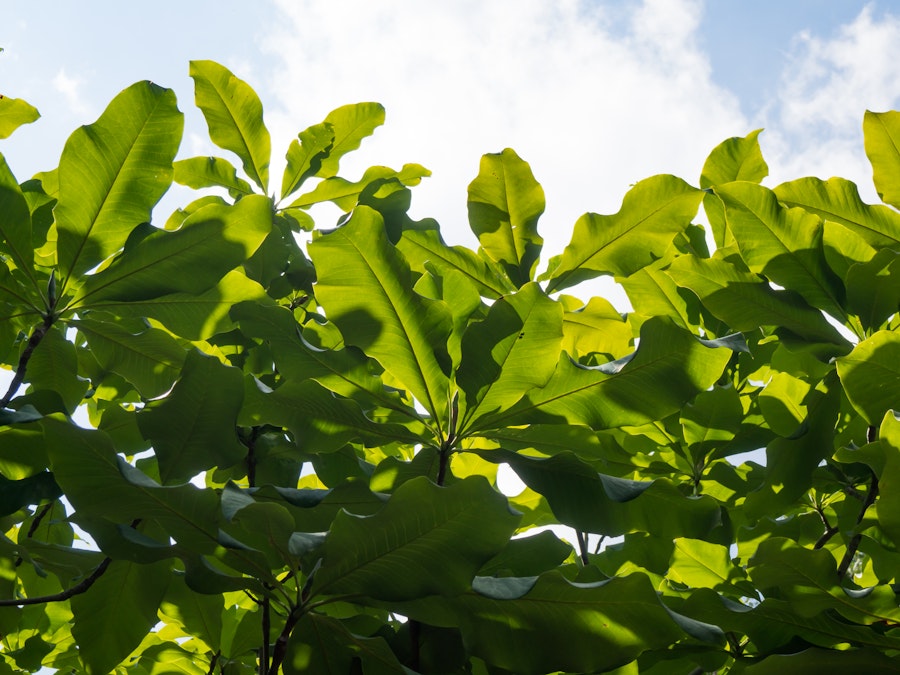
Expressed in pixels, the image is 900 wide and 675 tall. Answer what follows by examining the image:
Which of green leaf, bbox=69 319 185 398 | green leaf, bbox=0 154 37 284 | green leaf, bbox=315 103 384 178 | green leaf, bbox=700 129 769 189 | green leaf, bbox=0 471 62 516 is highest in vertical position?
green leaf, bbox=315 103 384 178

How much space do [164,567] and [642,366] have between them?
3.19 feet

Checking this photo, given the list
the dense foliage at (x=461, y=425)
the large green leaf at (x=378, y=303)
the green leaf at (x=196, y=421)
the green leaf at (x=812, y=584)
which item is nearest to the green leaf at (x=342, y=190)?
the dense foliage at (x=461, y=425)

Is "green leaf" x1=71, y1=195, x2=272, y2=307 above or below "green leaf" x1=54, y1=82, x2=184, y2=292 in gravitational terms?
below

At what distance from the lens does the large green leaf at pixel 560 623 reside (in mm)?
1274

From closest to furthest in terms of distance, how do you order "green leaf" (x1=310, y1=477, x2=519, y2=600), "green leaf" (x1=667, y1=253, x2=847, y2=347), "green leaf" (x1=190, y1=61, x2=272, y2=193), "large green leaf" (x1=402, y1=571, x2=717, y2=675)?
"green leaf" (x1=310, y1=477, x2=519, y2=600)
"large green leaf" (x1=402, y1=571, x2=717, y2=675)
"green leaf" (x1=667, y1=253, x2=847, y2=347)
"green leaf" (x1=190, y1=61, x2=272, y2=193)

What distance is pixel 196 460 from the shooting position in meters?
1.43

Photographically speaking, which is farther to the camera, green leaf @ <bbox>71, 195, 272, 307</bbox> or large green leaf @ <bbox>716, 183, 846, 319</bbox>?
large green leaf @ <bbox>716, 183, 846, 319</bbox>

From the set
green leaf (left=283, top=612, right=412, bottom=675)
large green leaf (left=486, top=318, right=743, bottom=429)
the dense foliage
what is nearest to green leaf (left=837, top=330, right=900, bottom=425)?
the dense foliage

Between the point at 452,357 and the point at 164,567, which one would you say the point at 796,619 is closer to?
the point at 452,357

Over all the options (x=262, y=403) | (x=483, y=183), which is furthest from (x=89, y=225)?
(x=483, y=183)

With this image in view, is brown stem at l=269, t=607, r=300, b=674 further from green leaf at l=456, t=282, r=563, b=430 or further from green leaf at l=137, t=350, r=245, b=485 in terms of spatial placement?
green leaf at l=456, t=282, r=563, b=430

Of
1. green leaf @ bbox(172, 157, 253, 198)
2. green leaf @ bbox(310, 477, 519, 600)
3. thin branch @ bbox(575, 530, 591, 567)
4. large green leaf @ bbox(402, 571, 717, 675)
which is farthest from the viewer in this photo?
green leaf @ bbox(172, 157, 253, 198)

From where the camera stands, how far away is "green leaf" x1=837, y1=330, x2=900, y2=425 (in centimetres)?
136

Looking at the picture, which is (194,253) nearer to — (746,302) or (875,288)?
(746,302)
